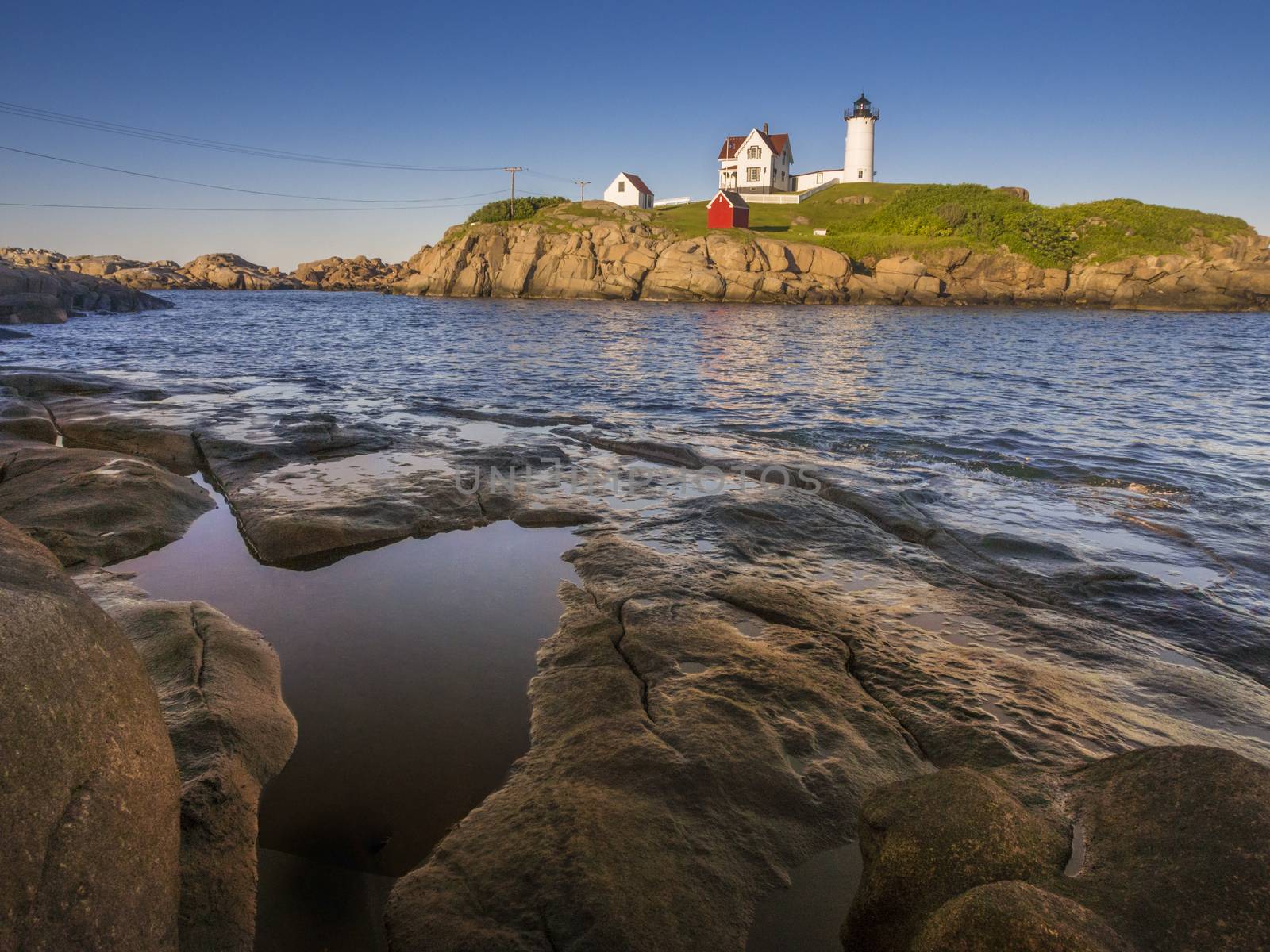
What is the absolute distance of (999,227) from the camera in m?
77.5

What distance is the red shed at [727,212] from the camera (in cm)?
7900

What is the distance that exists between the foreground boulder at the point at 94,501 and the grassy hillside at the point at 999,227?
7504cm

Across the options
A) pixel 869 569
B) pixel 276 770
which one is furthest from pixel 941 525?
pixel 276 770

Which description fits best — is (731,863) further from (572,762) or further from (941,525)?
(941,525)

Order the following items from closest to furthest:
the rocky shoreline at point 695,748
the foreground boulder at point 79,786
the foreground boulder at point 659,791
→ the foreground boulder at point 79,786 < the rocky shoreline at point 695,748 < the foreground boulder at point 659,791

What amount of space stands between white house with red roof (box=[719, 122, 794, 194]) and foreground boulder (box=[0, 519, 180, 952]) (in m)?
104

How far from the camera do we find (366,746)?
393cm

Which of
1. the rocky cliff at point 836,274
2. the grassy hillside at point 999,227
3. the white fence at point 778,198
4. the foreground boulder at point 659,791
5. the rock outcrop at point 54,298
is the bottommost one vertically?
the foreground boulder at point 659,791

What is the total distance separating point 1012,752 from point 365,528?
5.75m

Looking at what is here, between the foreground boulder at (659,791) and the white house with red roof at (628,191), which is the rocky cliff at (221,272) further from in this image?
the foreground boulder at (659,791)

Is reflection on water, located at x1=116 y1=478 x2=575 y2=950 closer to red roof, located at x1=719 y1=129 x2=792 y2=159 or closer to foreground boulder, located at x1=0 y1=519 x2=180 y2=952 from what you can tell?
foreground boulder, located at x1=0 y1=519 x2=180 y2=952

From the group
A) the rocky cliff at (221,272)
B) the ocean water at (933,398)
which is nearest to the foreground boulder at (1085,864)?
the ocean water at (933,398)

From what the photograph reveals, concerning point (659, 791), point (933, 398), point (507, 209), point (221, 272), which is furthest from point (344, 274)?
point (659, 791)

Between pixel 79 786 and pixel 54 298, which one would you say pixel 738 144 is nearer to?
pixel 54 298
